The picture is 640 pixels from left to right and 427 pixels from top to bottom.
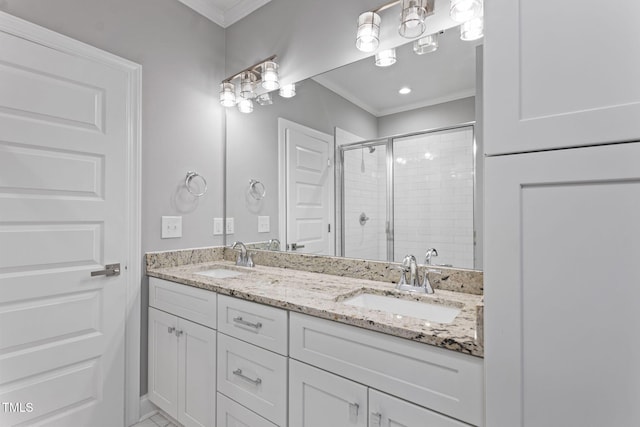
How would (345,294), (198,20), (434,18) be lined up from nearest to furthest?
(345,294), (434,18), (198,20)

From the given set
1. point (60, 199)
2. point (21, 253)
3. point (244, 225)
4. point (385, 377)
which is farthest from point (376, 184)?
point (21, 253)

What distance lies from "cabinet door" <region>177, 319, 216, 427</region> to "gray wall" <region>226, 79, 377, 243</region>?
2.45 feet

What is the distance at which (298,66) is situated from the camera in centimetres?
195

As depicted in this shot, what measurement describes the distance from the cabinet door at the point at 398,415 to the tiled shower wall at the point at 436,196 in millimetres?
668

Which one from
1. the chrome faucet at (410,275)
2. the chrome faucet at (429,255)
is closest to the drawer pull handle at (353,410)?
the chrome faucet at (410,275)

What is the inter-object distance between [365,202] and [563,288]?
3.35ft

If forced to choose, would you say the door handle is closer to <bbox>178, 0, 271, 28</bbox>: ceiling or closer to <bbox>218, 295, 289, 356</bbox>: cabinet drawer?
<bbox>218, 295, 289, 356</bbox>: cabinet drawer

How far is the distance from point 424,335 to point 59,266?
67.5 inches

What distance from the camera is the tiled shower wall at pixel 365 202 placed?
1.56 metres

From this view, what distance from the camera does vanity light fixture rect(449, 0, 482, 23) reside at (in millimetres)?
1290

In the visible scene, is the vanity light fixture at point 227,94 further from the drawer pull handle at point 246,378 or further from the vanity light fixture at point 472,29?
the drawer pull handle at point 246,378

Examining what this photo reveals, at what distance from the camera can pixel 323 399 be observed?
1070mm

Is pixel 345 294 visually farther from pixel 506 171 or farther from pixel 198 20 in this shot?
pixel 198 20

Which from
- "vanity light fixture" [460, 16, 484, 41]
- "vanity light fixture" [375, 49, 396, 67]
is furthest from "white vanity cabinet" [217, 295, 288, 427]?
"vanity light fixture" [460, 16, 484, 41]
